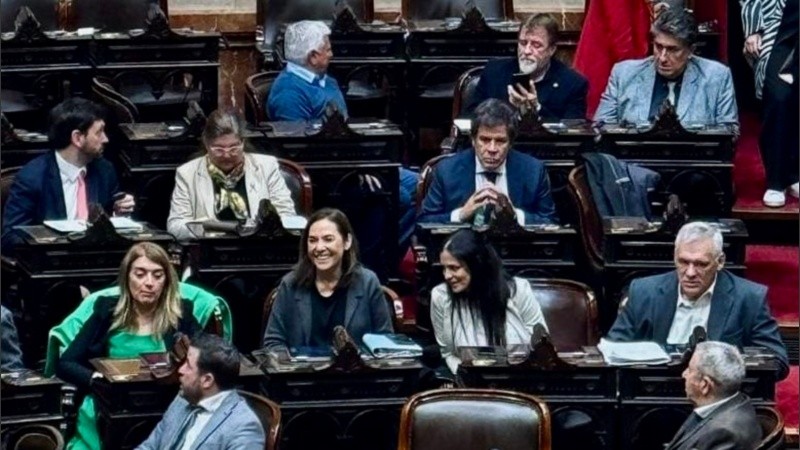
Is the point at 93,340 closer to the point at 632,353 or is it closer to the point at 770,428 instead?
the point at 632,353

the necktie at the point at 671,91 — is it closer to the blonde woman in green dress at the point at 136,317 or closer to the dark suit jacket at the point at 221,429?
the blonde woman in green dress at the point at 136,317

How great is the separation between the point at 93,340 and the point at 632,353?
6.33ft

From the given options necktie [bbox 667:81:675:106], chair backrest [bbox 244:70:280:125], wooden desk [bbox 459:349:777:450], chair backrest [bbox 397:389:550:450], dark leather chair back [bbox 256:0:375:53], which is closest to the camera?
chair backrest [bbox 397:389:550:450]

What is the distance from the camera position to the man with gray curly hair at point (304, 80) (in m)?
12.4

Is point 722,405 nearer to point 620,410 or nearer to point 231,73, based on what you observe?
point 620,410

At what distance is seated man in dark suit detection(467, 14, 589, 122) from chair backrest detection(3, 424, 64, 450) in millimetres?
3160

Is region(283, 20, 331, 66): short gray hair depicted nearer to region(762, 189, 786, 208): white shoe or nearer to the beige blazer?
the beige blazer

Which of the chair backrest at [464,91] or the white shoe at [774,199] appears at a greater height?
the chair backrest at [464,91]

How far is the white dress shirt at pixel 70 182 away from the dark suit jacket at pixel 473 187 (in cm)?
137

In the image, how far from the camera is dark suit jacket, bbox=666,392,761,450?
962 centimetres

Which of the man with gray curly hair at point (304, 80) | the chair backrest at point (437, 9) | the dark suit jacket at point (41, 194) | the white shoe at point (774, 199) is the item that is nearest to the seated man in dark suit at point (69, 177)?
the dark suit jacket at point (41, 194)

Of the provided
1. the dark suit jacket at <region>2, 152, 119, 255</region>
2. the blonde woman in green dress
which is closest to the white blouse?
the blonde woman in green dress

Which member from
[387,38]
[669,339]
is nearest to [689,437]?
[669,339]

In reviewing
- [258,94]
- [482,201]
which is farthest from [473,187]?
[258,94]
